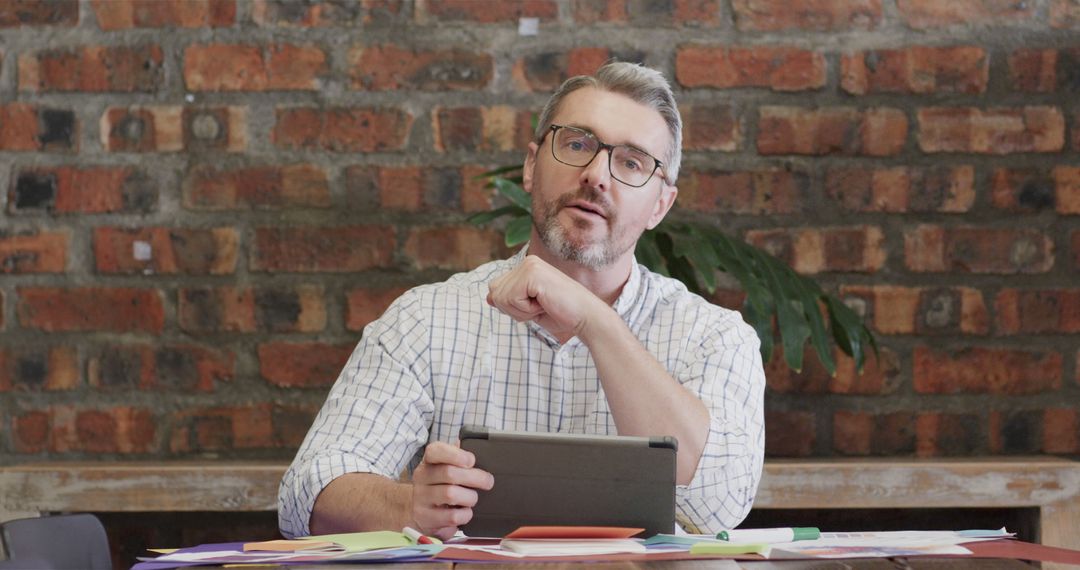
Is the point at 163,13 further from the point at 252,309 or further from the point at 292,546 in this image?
the point at 292,546

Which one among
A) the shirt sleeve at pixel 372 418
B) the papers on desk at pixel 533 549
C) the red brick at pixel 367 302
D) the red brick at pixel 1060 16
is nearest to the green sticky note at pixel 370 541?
the papers on desk at pixel 533 549

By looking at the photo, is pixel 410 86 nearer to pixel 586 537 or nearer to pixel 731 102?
pixel 731 102

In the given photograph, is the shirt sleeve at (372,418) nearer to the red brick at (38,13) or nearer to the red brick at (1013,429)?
the red brick at (38,13)

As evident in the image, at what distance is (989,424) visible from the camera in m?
2.21

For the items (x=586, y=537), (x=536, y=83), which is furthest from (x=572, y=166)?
(x=586, y=537)

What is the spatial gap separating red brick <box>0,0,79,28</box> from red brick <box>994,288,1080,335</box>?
71.2 inches

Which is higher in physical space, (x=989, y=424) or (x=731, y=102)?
(x=731, y=102)

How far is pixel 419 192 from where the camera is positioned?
2201 mm

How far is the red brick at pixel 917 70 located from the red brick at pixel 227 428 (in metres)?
1.25

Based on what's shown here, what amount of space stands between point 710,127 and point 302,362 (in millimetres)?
874

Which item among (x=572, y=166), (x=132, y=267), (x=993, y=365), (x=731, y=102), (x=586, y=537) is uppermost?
(x=731, y=102)

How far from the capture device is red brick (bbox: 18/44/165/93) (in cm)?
222

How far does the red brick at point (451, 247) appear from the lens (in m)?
2.20

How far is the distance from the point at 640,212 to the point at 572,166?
121 millimetres
